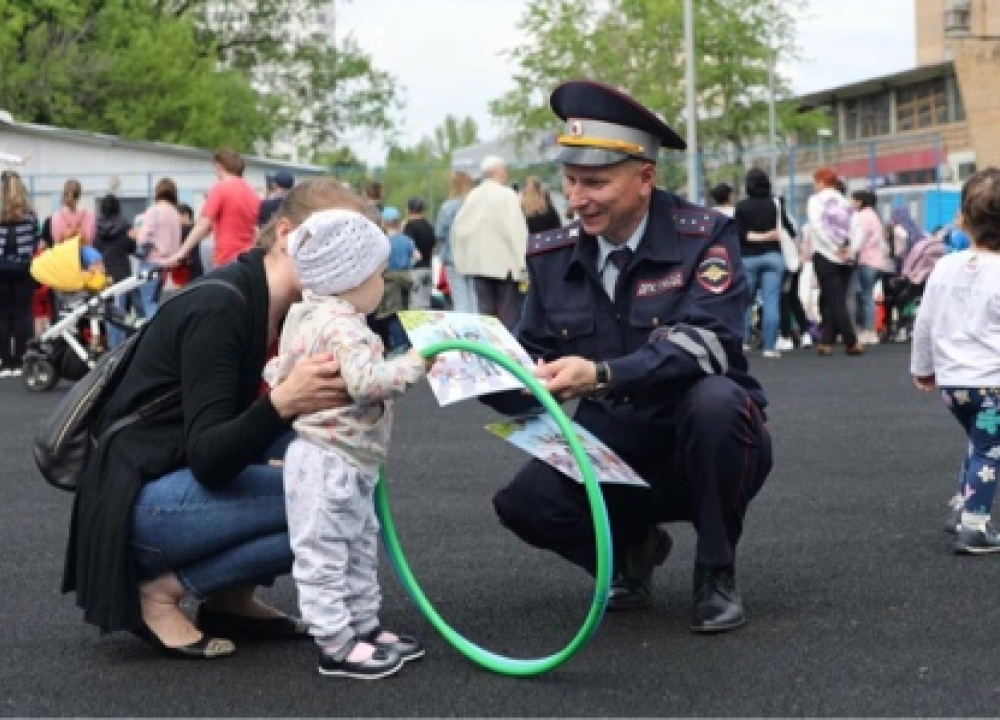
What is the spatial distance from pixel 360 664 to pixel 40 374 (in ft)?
46.6

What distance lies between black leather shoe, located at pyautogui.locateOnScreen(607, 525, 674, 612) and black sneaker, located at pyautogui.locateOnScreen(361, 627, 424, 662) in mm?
942

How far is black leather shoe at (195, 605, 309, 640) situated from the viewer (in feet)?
21.3

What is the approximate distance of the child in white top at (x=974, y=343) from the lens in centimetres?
809

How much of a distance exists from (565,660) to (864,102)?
93.2m

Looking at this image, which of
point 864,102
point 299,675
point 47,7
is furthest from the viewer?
point 864,102

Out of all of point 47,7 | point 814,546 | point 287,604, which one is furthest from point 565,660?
point 47,7

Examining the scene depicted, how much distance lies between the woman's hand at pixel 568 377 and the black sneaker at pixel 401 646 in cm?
82

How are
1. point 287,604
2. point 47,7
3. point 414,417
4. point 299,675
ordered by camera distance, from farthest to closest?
1. point 47,7
2. point 414,417
3. point 287,604
4. point 299,675

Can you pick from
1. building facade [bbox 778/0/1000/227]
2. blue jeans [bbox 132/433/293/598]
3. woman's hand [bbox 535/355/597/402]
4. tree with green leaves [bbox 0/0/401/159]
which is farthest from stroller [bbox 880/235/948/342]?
tree with green leaves [bbox 0/0/401/159]

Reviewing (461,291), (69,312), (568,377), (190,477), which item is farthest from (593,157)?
(461,291)

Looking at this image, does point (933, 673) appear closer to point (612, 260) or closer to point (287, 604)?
point (612, 260)

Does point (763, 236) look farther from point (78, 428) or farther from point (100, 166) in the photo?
point (100, 166)

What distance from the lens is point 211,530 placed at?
601 cm

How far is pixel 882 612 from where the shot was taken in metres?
6.68
